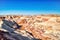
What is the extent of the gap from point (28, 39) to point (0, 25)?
1405 millimetres

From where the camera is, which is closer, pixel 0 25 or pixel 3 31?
pixel 3 31

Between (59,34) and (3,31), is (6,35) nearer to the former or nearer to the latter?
(3,31)

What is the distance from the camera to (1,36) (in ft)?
20.3

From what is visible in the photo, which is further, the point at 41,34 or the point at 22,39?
the point at 41,34

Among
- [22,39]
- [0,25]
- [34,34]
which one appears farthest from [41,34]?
[0,25]

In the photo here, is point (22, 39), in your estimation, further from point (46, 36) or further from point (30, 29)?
point (30, 29)

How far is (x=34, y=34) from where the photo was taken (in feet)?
30.8

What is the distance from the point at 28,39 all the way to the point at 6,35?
4.66 ft

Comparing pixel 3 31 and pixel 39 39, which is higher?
pixel 3 31

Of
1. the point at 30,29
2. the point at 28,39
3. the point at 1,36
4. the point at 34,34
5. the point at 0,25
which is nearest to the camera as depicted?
the point at 1,36

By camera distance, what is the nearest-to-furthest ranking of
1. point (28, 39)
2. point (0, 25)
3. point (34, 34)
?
point (0, 25) → point (28, 39) → point (34, 34)

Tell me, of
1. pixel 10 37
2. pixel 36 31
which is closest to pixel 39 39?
pixel 36 31

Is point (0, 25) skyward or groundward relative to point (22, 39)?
skyward

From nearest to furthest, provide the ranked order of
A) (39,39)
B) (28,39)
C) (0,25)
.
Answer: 1. (0,25)
2. (28,39)
3. (39,39)
